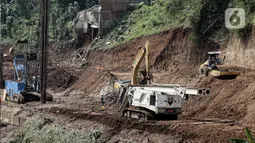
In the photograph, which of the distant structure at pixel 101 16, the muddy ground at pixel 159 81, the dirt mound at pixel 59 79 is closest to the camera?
the muddy ground at pixel 159 81

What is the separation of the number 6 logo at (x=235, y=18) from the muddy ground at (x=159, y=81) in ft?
3.76

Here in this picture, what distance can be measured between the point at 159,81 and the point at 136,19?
19.2 m

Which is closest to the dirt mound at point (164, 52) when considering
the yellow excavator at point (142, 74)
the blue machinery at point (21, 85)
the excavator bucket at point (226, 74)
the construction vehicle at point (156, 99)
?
the excavator bucket at point (226, 74)

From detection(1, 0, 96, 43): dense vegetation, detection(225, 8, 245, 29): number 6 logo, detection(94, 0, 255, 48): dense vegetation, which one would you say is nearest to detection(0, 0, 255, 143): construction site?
detection(94, 0, 255, 48): dense vegetation

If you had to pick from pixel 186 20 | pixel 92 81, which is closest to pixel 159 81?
pixel 186 20

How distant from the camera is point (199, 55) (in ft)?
112

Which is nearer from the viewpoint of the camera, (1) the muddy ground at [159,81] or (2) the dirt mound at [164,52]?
(1) the muddy ground at [159,81]

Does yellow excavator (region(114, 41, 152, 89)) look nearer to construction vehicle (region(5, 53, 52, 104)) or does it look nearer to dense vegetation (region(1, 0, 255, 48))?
dense vegetation (region(1, 0, 255, 48))

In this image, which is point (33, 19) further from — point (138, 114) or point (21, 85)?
point (138, 114)

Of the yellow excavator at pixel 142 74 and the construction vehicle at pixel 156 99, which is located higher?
the yellow excavator at pixel 142 74

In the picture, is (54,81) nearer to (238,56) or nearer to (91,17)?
(91,17)

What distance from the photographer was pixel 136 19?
5116cm

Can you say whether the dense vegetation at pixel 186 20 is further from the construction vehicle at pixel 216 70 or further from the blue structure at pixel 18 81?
the blue structure at pixel 18 81

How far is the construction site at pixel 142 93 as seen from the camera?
20.6 metres
